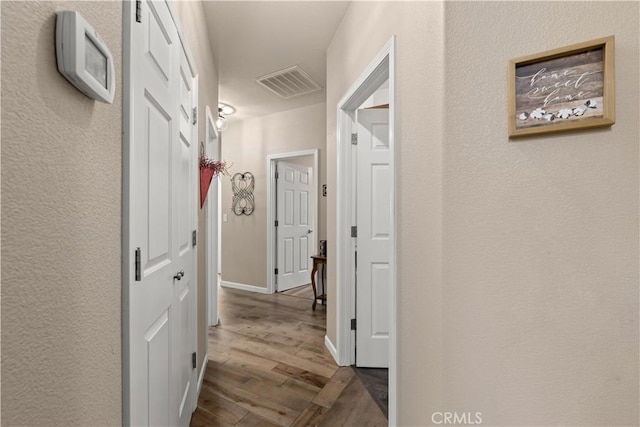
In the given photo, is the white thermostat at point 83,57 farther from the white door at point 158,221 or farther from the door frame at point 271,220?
the door frame at point 271,220

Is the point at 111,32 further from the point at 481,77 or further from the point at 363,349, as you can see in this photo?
the point at 363,349

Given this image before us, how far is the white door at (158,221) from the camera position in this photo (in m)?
0.90

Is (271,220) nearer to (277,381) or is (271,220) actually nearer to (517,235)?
(277,381)

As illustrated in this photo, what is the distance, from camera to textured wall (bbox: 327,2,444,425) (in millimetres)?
1211

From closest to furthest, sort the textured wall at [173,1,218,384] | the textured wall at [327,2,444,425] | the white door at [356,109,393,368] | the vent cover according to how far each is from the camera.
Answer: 1. the textured wall at [327,2,444,425]
2. the textured wall at [173,1,218,384]
3. the white door at [356,109,393,368]
4. the vent cover

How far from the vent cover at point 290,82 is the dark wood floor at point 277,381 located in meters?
2.66

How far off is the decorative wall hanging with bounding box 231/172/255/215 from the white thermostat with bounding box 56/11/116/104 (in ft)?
13.0

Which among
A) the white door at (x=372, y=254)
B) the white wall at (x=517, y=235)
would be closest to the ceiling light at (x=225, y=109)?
the white door at (x=372, y=254)

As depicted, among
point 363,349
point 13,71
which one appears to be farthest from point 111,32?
point 363,349

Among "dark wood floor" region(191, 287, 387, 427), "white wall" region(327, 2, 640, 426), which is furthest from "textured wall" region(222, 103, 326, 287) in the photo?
"white wall" region(327, 2, 640, 426)

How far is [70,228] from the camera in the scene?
598 mm

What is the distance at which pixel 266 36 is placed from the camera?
254 cm

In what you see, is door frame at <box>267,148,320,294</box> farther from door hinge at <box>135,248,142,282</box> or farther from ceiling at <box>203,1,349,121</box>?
door hinge at <box>135,248,142,282</box>

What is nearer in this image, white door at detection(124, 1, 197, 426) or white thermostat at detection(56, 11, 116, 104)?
white thermostat at detection(56, 11, 116, 104)
